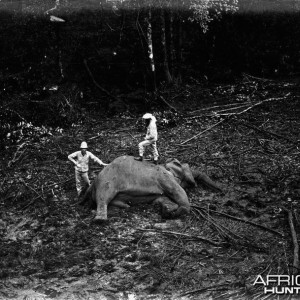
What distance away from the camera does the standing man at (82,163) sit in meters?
11.5

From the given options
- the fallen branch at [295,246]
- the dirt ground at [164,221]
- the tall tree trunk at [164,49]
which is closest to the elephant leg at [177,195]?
the dirt ground at [164,221]

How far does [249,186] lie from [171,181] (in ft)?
6.85

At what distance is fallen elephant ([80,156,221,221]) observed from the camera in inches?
429

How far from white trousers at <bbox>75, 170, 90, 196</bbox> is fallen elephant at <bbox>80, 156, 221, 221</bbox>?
1.15 feet

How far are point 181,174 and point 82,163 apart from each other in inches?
87.2

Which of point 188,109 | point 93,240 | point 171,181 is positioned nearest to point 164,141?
point 188,109

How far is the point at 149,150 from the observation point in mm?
14828

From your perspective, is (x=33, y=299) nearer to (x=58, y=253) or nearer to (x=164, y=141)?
(x=58, y=253)

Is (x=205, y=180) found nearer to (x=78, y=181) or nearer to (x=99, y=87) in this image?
(x=78, y=181)

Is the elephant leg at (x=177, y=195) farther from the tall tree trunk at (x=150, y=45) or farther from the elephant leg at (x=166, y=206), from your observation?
the tall tree trunk at (x=150, y=45)

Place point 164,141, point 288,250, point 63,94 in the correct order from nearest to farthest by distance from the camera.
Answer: point 288,250 → point 164,141 → point 63,94

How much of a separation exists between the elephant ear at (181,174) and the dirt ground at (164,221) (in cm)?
23

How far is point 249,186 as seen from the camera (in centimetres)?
1242

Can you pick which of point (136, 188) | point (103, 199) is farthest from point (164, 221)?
point (103, 199)
